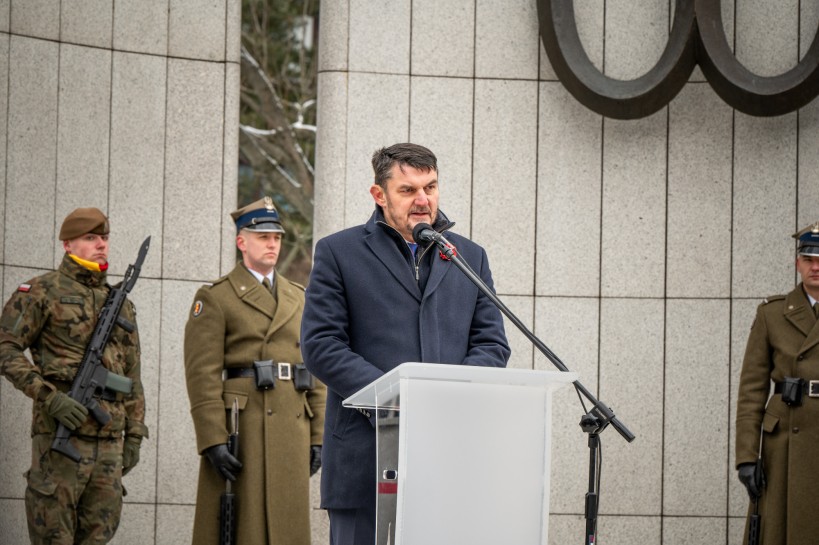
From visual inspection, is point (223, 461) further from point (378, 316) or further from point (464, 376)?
point (464, 376)

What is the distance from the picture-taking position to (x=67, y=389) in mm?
6215

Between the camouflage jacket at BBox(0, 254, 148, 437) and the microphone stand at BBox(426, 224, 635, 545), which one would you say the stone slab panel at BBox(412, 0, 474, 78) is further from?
the microphone stand at BBox(426, 224, 635, 545)

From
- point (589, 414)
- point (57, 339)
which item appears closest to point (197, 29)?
point (57, 339)

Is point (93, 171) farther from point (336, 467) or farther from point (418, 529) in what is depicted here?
point (418, 529)

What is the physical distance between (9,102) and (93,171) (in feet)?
1.98

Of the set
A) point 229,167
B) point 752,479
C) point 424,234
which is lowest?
point 752,479

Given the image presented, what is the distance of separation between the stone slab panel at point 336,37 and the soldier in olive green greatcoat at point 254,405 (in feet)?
5.38

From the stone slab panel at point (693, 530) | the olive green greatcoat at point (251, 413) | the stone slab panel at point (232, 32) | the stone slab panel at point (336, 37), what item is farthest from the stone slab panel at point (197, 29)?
the stone slab panel at point (693, 530)

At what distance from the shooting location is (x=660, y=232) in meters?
7.86

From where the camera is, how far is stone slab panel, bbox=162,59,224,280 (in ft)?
25.8

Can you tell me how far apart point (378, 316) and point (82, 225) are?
276 cm

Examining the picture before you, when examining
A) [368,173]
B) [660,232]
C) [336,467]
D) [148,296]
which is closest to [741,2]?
[660,232]

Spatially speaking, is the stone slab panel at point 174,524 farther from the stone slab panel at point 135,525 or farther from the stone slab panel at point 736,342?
the stone slab panel at point 736,342

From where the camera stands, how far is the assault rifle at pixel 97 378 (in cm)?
611
